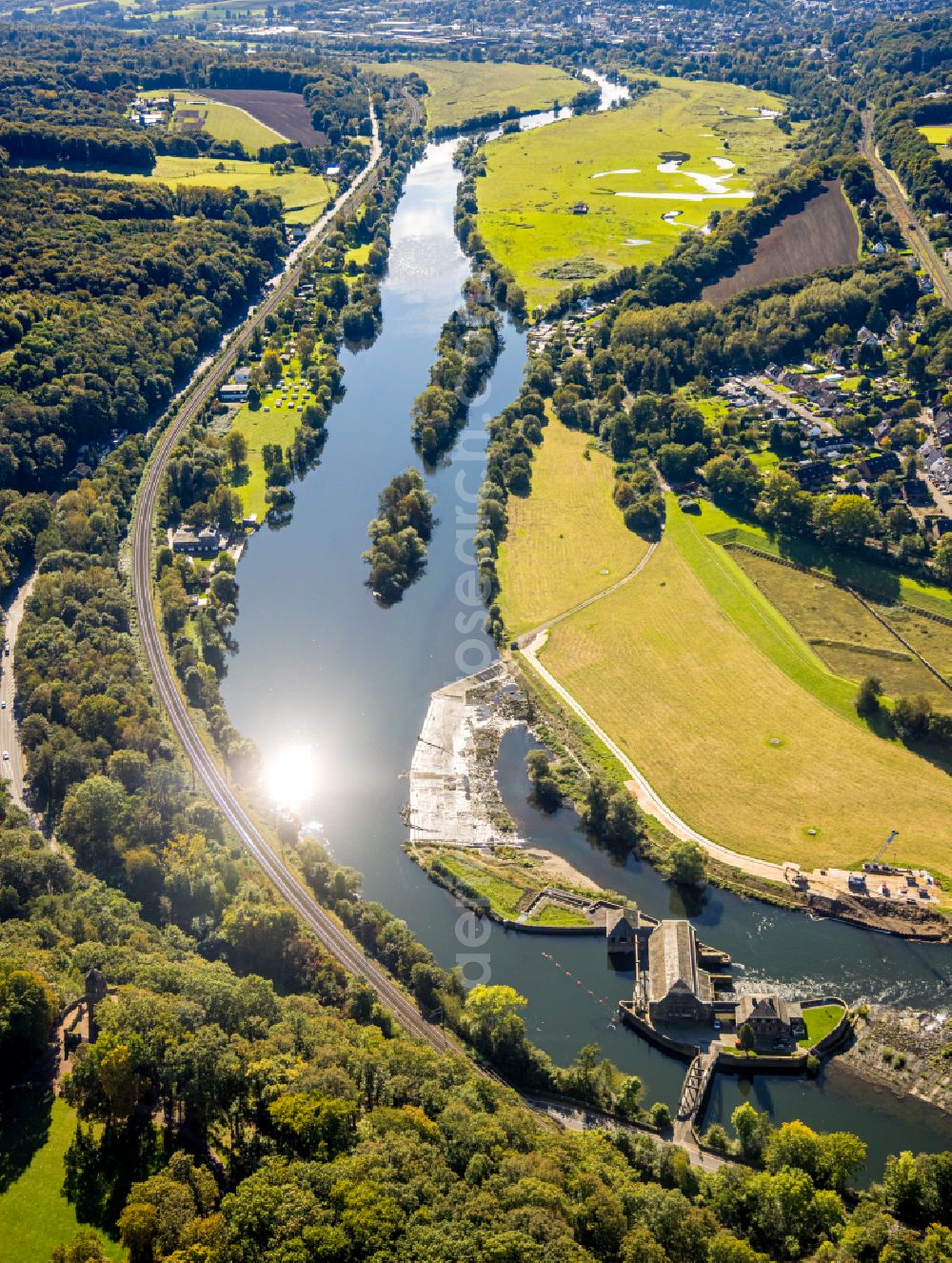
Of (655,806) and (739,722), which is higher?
(739,722)

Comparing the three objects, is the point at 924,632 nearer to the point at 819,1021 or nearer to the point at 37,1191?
the point at 819,1021

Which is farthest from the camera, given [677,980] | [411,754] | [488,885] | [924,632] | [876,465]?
[876,465]

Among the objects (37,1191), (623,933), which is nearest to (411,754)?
(623,933)

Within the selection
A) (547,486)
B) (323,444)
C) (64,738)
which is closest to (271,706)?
(64,738)

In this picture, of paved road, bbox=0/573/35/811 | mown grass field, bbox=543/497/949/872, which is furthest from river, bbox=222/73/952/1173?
paved road, bbox=0/573/35/811

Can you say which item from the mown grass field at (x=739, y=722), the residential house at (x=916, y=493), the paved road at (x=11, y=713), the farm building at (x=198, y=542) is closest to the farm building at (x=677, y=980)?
the mown grass field at (x=739, y=722)

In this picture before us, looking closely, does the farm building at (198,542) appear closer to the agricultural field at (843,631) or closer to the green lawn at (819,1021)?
the agricultural field at (843,631)
